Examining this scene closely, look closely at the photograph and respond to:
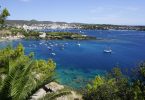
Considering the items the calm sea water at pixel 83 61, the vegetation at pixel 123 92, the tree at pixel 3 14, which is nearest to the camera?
the vegetation at pixel 123 92

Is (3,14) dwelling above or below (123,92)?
above

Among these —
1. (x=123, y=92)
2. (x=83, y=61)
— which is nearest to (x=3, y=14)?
(x=123, y=92)

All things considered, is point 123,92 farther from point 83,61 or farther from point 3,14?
point 83,61

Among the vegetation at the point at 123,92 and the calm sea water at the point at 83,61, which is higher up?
the vegetation at the point at 123,92

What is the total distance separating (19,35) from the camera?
199000 mm

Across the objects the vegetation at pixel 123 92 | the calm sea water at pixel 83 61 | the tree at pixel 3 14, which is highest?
the tree at pixel 3 14

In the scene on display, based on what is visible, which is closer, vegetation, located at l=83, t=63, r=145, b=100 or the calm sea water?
vegetation, located at l=83, t=63, r=145, b=100

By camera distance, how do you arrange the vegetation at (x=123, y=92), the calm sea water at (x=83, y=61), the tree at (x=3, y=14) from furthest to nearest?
the calm sea water at (x=83, y=61), the tree at (x=3, y=14), the vegetation at (x=123, y=92)

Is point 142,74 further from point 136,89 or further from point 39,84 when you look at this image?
point 39,84

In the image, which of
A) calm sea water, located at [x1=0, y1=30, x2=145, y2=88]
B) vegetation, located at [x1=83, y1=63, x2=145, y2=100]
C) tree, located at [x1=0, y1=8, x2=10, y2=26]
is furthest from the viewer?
calm sea water, located at [x1=0, y1=30, x2=145, y2=88]

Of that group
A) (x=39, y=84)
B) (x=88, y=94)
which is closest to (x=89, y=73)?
(x=88, y=94)

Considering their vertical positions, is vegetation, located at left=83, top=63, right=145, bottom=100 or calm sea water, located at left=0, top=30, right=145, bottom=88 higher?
vegetation, located at left=83, top=63, right=145, bottom=100

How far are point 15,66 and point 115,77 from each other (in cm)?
2899

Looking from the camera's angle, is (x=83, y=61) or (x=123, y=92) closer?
(x=123, y=92)
